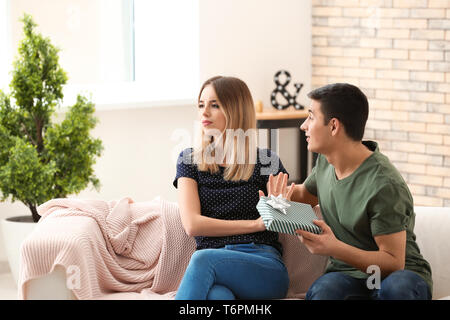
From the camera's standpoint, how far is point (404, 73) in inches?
212

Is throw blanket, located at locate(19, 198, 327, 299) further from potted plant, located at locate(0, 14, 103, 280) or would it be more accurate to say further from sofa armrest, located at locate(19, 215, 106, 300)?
potted plant, located at locate(0, 14, 103, 280)

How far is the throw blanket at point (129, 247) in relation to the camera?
2.61m

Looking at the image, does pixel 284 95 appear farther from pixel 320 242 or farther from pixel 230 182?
pixel 320 242

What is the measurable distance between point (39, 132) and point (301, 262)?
190 cm

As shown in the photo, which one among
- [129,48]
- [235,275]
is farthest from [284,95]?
[235,275]

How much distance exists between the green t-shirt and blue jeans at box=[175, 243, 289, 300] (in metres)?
0.20

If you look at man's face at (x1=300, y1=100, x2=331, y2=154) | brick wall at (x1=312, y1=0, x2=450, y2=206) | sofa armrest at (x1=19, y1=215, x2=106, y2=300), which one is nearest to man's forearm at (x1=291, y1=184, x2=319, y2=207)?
man's face at (x1=300, y1=100, x2=331, y2=154)

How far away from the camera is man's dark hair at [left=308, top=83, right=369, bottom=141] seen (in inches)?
96.9

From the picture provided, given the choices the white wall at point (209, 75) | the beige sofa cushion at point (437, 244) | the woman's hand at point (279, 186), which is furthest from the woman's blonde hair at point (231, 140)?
the white wall at point (209, 75)

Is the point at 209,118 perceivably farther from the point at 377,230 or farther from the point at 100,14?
the point at 100,14

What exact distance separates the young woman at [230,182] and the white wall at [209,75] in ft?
6.84

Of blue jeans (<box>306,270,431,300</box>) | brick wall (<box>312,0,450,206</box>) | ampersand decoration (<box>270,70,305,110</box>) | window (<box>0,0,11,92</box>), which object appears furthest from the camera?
ampersand decoration (<box>270,70,305,110</box>)

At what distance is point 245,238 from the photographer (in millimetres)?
2689

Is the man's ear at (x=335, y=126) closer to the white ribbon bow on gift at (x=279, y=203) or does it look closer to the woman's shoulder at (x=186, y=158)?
the white ribbon bow on gift at (x=279, y=203)
